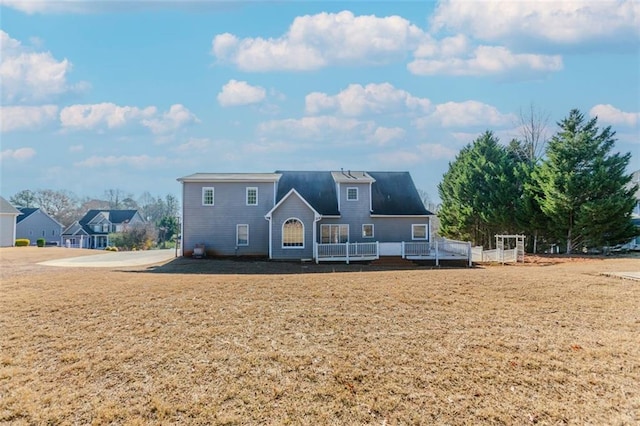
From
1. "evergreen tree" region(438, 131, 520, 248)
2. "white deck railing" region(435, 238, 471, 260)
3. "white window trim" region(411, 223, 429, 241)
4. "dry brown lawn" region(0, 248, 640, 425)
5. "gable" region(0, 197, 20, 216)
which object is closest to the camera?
"dry brown lawn" region(0, 248, 640, 425)

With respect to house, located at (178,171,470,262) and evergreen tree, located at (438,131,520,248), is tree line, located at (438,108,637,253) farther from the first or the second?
house, located at (178,171,470,262)

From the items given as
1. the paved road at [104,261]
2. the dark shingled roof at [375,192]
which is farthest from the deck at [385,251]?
the paved road at [104,261]

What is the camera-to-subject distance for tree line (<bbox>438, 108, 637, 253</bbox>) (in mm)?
24453

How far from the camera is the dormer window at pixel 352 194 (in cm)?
2470

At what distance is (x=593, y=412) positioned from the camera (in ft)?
14.4

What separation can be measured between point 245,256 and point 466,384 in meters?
19.4

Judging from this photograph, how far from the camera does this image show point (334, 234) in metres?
24.4

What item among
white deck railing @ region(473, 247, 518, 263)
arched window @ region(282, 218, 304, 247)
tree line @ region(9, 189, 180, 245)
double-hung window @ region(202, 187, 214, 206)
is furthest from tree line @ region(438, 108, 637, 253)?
tree line @ region(9, 189, 180, 245)

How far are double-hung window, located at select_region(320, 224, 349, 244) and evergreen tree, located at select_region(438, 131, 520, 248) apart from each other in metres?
11.9

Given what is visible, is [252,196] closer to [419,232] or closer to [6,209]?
[419,232]

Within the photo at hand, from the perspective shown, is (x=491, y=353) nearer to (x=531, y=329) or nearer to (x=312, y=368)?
(x=531, y=329)

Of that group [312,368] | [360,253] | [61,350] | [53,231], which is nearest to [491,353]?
[312,368]

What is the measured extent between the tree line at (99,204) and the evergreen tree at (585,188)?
32.6 meters

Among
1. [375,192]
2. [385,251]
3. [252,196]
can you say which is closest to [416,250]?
[385,251]
